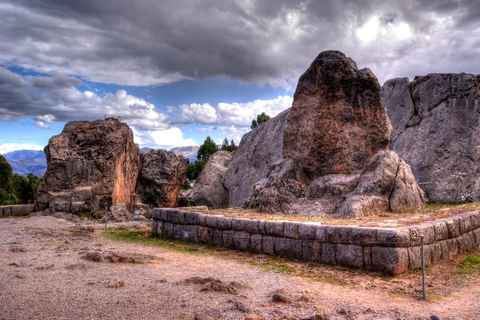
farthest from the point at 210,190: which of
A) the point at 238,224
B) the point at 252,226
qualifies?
the point at 252,226

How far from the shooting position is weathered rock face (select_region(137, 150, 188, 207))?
24.0 meters

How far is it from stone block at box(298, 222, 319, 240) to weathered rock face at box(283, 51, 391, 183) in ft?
17.3

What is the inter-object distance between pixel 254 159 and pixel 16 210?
11.8 metres

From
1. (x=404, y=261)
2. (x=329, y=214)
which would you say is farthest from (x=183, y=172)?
(x=404, y=261)

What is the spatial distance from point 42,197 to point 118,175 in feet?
11.3

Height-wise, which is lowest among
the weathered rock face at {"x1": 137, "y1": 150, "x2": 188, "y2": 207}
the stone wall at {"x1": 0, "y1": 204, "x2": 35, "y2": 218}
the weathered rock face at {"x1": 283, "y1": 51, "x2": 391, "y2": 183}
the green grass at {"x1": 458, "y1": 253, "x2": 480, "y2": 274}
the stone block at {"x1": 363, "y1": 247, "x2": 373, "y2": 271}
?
the green grass at {"x1": 458, "y1": 253, "x2": 480, "y2": 274}

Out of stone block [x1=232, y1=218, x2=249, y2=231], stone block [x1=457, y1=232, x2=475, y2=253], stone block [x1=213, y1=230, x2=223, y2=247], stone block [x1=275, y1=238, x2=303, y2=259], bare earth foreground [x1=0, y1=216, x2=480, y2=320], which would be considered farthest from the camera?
stone block [x1=213, y1=230, x2=223, y2=247]

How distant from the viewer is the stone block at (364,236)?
831cm

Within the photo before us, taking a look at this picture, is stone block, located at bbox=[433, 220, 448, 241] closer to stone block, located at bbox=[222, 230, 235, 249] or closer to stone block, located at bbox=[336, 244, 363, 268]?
stone block, located at bbox=[336, 244, 363, 268]

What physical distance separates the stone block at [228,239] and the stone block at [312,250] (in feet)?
7.52

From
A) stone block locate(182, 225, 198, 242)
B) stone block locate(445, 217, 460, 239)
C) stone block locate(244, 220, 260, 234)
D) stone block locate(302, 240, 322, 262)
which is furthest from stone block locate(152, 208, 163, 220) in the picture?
stone block locate(445, 217, 460, 239)

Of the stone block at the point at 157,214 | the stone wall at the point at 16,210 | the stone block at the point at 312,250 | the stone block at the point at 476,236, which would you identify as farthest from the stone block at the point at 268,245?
the stone wall at the point at 16,210

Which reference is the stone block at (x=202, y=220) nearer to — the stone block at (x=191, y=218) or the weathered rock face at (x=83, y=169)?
the stone block at (x=191, y=218)

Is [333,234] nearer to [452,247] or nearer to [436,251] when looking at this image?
[436,251]
